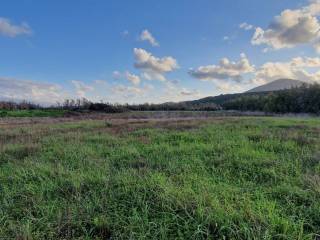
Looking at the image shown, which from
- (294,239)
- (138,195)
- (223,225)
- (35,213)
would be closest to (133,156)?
(138,195)

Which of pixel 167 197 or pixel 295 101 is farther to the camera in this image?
pixel 295 101

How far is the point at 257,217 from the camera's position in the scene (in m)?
3.47

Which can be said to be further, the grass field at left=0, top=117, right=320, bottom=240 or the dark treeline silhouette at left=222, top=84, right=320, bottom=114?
the dark treeline silhouette at left=222, top=84, right=320, bottom=114

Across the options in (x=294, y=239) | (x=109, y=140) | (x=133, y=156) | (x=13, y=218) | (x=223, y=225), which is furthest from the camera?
(x=109, y=140)

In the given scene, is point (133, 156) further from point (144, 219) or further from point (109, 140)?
point (144, 219)

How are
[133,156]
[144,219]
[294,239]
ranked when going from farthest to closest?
[133,156] → [144,219] → [294,239]

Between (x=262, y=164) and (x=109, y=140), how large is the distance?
21.4ft

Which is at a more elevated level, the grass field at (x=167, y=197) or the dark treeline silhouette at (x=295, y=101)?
the dark treeline silhouette at (x=295, y=101)

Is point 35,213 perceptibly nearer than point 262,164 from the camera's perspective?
Yes

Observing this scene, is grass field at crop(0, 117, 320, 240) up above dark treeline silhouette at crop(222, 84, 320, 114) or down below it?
below

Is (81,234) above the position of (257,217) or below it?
below

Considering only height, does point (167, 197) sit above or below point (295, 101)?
below

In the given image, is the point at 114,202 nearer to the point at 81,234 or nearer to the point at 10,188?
the point at 81,234

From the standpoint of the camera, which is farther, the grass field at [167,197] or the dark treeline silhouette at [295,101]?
the dark treeline silhouette at [295,101]
